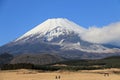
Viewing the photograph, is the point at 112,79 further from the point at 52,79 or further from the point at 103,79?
the point at 52,79

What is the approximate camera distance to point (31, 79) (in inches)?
2518

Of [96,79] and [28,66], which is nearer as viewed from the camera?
[96,79]

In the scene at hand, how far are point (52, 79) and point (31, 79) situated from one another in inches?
148

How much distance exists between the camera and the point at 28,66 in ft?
354

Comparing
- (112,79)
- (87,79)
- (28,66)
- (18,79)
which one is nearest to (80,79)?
(87,79)

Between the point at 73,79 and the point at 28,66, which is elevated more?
the point at 28,66

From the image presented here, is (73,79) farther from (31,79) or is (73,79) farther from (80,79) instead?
(31,79)

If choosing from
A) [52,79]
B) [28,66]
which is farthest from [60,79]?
[28,66]

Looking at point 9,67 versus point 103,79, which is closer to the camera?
point 103,79

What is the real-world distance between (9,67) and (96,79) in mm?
47947

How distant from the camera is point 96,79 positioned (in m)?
66.9

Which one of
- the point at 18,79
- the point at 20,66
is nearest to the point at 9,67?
the point at 20,66

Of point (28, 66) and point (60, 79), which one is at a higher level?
point (28, 66)

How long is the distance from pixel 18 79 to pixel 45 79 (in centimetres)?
461
